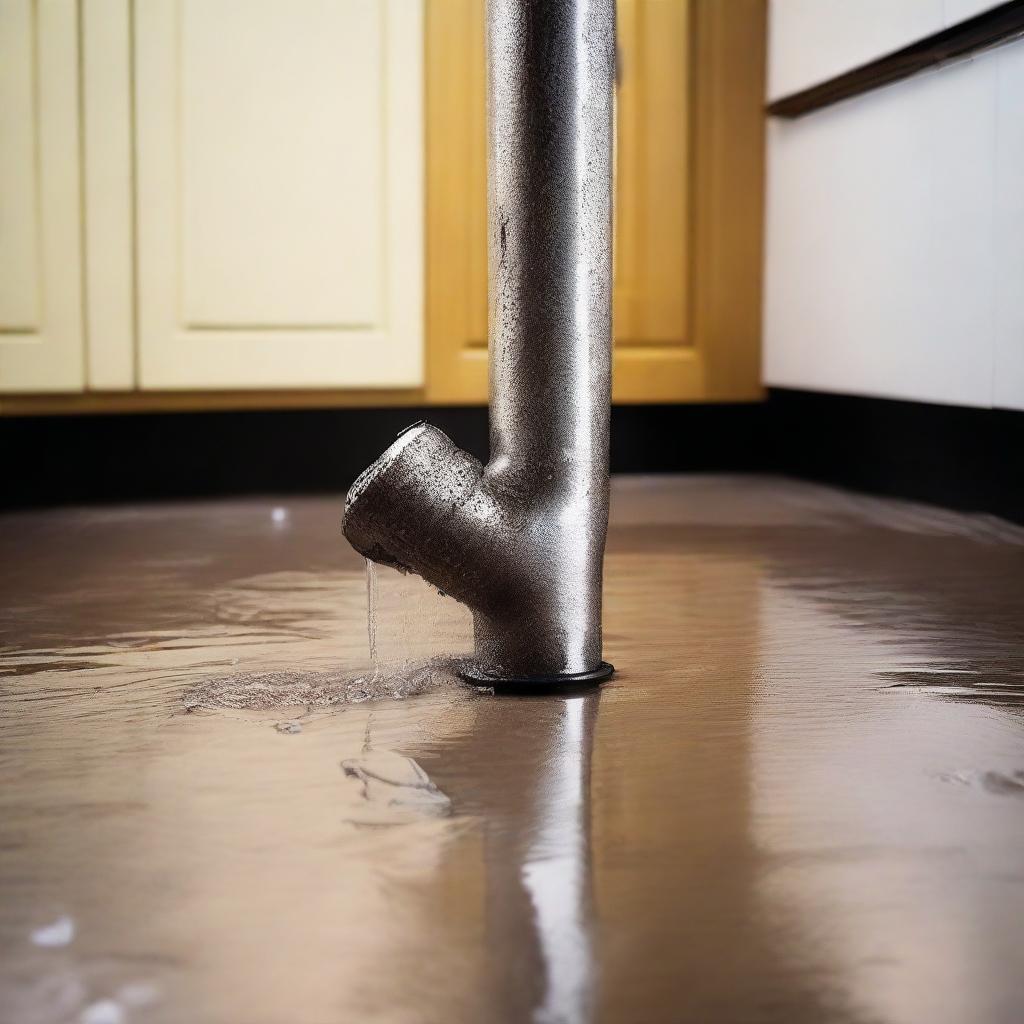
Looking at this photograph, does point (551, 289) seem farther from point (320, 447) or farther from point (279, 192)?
point (320, 447)

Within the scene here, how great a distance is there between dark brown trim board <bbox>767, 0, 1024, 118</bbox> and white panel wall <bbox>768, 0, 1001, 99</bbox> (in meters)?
0.01

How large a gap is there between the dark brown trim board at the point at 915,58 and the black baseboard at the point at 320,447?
461 mm

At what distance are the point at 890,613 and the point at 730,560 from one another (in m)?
0.34

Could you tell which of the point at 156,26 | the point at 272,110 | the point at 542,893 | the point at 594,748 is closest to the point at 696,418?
the point at 272,110

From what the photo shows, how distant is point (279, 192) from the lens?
2.23 meters

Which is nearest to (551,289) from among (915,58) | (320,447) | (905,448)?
(915,58)

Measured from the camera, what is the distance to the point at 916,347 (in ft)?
6.65

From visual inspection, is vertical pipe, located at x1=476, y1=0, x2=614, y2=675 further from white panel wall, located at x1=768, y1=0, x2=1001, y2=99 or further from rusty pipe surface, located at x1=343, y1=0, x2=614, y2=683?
white panel wall, located at x1=768, y1=0, x2=1001, y2=99

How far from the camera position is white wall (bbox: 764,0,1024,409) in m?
1.80

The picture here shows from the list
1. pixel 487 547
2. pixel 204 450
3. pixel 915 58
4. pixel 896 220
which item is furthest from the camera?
pixel 204 450

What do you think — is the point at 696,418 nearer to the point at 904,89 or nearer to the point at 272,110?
the point at 904,89

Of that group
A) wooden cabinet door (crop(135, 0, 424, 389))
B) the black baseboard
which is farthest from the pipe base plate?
wooden cabinet door (crop(135, 0, 424, 389))

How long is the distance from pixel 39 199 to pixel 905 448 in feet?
4.32

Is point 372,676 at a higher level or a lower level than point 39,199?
lower
